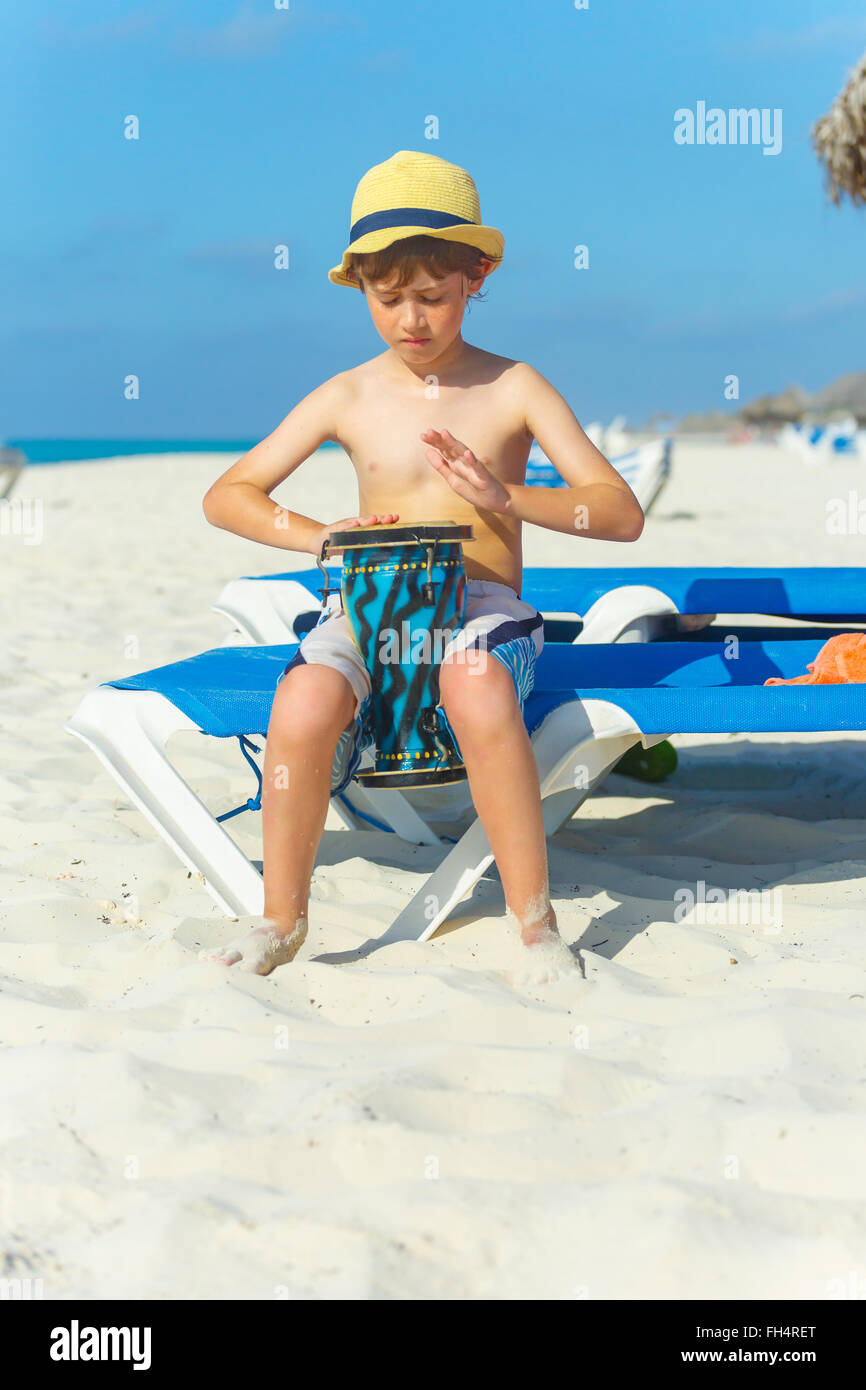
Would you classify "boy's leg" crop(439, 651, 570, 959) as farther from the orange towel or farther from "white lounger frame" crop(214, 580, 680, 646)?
"white lounger frame" crop(214, 580, 680, 646)

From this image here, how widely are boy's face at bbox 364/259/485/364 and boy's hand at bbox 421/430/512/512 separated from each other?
298mm

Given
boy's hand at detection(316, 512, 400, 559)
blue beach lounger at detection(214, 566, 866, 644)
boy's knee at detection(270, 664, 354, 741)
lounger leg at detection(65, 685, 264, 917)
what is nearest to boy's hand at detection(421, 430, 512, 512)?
boy's hand at detection(316, 512, 400, 559)

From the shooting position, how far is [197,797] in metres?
2.31

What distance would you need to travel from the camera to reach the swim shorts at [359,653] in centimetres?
215

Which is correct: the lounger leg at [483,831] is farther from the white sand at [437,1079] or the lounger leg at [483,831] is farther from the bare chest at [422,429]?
the bare chest at [422,429]

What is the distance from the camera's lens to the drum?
2.13 meters

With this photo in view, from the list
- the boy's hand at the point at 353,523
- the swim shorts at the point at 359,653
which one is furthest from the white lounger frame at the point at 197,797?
the boy's hand at the point at 353,523

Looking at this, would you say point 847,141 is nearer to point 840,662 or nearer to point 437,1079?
point 840,662

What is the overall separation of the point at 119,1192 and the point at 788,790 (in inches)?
94.0

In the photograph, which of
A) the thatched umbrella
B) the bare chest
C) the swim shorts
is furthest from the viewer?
the thatched umbrella

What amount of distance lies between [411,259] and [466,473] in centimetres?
46

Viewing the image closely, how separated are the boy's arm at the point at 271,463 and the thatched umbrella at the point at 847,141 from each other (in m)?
8.57

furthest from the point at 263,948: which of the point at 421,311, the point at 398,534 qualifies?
the point at 421,311
